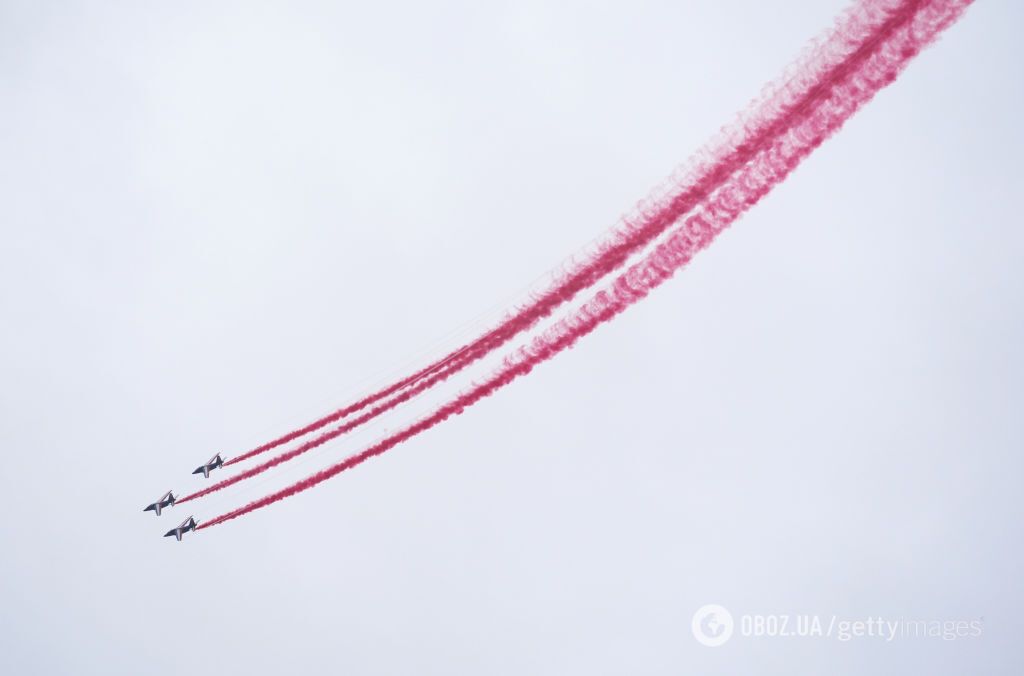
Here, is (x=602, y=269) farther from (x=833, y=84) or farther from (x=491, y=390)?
(x=833, y=84)

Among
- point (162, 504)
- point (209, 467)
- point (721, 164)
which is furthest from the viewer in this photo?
point (162, 504)

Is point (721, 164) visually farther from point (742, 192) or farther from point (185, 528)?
point (185, 528)

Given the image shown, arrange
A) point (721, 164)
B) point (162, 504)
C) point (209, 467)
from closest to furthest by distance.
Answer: point (721, 164) < point (209, 467) < point (162, 504)

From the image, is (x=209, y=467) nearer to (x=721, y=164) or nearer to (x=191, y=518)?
(x=191, y=518)


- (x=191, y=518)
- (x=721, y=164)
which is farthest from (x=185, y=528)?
(x=721, y=164)

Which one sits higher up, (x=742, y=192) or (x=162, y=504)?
(x=742, y=192)

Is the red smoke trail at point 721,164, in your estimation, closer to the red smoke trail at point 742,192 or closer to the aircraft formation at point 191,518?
the red smoke trail at point 742,192

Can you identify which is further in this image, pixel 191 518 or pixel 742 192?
pixel 191 518

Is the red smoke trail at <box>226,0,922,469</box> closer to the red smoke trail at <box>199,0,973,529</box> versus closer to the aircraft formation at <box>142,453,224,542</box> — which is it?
the red smoke trail at <box>199,0,973,529</box>

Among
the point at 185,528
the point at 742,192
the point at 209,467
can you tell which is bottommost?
the point at 185,528
